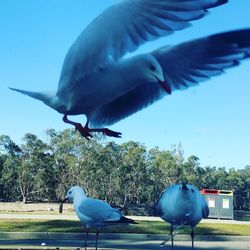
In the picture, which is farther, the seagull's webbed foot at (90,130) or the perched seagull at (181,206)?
the perched seagull at (181,206)

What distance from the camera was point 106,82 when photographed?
12.5 ft

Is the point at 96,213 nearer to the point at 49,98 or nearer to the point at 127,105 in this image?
the point at 127,105

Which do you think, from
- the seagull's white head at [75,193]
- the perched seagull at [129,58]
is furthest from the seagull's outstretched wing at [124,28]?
the seagull's white head at [75,193]

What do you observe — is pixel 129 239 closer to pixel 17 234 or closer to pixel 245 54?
pixel 17 234

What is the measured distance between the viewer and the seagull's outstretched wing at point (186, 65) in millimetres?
4043

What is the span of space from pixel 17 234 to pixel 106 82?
28.3 ft

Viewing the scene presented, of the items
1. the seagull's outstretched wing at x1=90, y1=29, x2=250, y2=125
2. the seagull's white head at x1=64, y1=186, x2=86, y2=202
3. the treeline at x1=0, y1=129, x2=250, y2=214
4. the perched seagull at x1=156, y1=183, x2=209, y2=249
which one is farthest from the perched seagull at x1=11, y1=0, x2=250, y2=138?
the treeline at x1=0, y1=129, x2=250, y2=214

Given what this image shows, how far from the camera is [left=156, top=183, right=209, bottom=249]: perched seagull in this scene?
4.78 m

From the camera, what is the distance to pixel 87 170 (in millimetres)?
28297

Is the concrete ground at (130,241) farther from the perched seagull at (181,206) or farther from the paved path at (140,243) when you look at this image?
the perched seagull at (181,206)

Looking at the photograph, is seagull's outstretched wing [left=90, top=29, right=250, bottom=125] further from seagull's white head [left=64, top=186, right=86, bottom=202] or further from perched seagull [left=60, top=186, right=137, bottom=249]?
seagull's white head [left=64, top=186, right=86, bottom=202]

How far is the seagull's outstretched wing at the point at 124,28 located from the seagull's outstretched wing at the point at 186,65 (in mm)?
373

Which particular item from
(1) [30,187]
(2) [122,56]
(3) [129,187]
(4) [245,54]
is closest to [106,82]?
(2) [122,56]

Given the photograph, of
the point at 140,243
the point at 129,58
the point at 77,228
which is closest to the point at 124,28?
the point at 129,58
